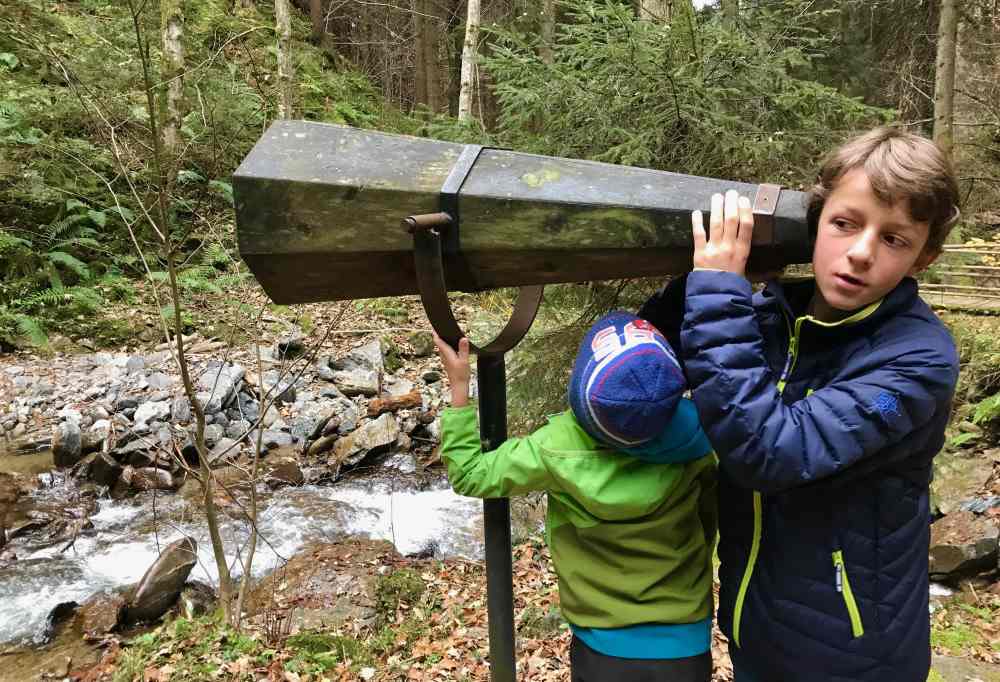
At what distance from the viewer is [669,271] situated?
147 cm

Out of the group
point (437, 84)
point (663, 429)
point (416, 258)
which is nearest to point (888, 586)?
point (663, 429)

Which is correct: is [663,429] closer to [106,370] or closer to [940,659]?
[940,659]

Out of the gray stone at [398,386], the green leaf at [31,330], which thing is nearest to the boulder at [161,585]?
the gray stone at [398,386]

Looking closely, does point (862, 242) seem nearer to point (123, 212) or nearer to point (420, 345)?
point (123, 212)

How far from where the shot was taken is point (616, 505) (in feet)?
4.78

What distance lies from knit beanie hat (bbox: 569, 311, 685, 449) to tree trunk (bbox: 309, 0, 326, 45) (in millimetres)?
18092

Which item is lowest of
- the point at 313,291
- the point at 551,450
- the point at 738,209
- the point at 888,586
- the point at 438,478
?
the point at 438,478

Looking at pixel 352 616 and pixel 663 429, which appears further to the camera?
pixel 352 616

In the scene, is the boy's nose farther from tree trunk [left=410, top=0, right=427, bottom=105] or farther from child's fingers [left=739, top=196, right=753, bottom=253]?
tree trunk [left=410, top=0, right=427, bottom=105]

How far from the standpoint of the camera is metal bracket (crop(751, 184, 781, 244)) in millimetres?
1296

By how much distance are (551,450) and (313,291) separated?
2.16 ft

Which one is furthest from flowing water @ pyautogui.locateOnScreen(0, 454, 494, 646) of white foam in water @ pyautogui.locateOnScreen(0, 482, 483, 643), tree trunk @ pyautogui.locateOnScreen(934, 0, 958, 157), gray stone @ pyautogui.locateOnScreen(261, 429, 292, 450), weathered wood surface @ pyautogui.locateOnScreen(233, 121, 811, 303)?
tree trunk @ pyautogui.locateOnScreen(934, 0, 958, 157)

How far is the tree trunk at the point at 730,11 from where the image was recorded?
3.95 metres

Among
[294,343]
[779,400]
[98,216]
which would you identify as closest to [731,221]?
[779,400]
